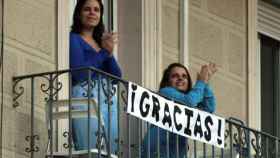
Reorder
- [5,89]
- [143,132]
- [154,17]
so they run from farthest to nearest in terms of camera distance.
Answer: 1. [154,17]
2. [143,132]
3. [5,89]

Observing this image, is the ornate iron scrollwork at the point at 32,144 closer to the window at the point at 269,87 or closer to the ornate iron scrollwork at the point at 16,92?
the ornate iron scrollwork at the point at 16,92

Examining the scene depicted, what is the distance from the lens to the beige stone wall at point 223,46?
51.5ft

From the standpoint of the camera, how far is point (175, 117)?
546 inches

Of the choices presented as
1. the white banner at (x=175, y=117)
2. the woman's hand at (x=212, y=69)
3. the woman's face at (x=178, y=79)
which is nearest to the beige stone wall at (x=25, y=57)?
the white banner at (x=175, y=117)

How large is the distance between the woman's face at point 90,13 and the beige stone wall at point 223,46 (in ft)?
6.59

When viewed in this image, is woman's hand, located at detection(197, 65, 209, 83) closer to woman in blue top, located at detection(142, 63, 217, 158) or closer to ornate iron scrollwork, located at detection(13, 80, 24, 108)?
woman in blue top, located at detection(142, 63, 217, 158)

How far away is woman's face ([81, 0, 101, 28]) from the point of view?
1373 centimetres

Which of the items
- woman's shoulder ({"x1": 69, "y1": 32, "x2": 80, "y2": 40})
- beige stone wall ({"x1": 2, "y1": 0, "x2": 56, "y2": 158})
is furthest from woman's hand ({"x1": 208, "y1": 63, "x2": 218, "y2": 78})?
beige stone wall ({"x1": 2, "y1": 0, "x2": 56, "y2": 158})

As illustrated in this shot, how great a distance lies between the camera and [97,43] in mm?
13812

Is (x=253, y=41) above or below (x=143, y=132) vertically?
above

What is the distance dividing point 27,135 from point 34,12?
1.13m

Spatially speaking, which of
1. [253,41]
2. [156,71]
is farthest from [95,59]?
[253,41]

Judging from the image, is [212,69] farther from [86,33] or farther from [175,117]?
[86,33]

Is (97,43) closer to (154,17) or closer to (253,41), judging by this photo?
(154,17)
